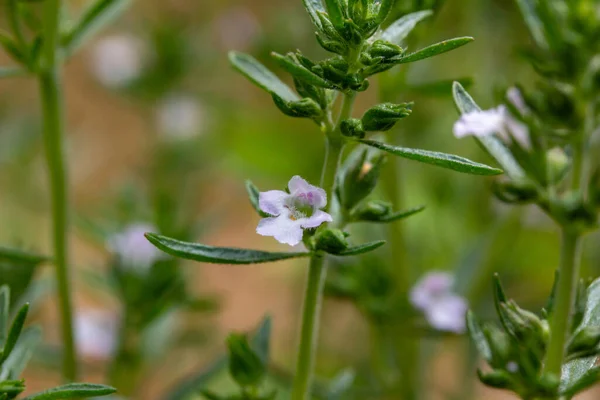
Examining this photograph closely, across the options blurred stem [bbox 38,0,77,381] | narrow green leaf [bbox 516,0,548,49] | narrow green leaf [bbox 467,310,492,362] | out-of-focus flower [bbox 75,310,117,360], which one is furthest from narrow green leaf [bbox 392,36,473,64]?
out-of-focus flower [bbox 75,310,117,360]

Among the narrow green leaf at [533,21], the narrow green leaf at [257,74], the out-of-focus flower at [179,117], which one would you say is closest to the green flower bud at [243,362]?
the narrow green leaf at [257,74]

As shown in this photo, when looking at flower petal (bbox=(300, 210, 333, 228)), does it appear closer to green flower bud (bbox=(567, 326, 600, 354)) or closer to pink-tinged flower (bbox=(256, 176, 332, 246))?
pink-tinged flower (bbox=(256, 176, 332, 246))

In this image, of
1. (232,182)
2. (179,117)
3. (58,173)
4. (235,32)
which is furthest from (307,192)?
(232,182)

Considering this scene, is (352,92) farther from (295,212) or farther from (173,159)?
(173,159)

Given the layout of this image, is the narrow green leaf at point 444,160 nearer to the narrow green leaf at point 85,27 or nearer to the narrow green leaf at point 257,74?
the narrow green leaf at point 257,74

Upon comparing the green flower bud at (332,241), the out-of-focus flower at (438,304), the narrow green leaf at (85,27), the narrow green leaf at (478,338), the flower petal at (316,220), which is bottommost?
the narrow green leaf at (478,338)
